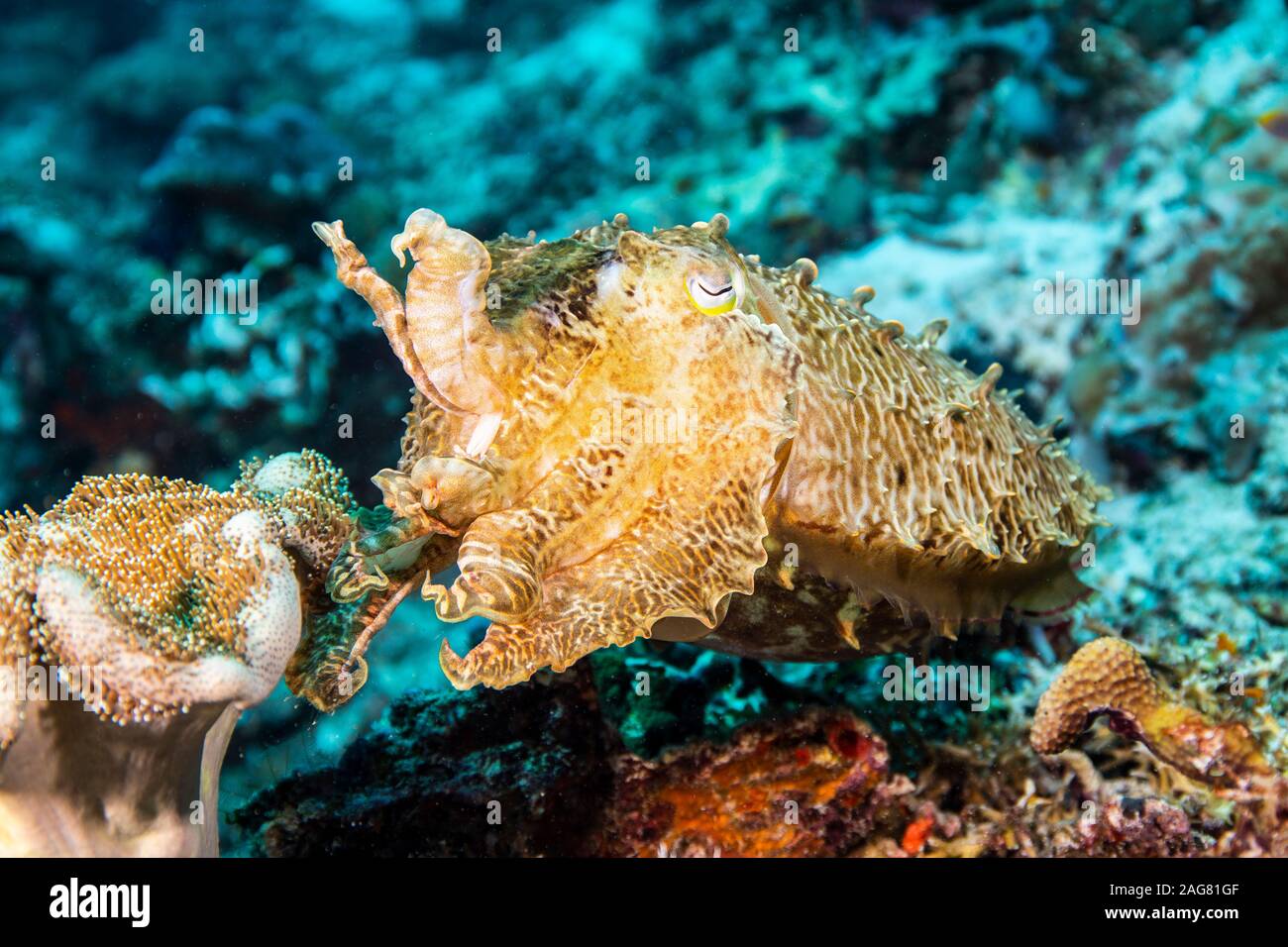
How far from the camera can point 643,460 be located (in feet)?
7.27

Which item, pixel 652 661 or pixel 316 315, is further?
pixel 316 315

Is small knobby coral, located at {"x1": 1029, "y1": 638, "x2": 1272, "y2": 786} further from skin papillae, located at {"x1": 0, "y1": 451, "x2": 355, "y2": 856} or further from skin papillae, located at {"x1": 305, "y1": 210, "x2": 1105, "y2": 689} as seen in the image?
skin papillae, located at {"x1": 0, "y1": 451, "x2": 355, "y2": 856}

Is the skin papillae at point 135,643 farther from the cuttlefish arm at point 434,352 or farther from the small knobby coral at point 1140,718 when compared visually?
the small knobby coral at point 1140,718

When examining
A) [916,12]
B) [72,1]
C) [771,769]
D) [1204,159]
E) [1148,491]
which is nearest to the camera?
[771,769]

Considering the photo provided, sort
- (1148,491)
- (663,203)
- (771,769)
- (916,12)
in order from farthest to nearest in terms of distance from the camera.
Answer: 1. (916,12)
2. (663,203)
3. (1148,491)
4. (771,769)

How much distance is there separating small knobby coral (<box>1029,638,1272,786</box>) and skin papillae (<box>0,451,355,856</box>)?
9.54 feet

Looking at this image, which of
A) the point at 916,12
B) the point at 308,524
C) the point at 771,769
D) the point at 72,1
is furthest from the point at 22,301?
the point at 916,12

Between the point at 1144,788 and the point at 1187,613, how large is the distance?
4.03ft

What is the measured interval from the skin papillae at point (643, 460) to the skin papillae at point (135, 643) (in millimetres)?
224

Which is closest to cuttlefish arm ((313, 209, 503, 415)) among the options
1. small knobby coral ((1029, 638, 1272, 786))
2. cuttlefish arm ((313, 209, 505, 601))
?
cuttlefish arm ((313, 209, 505, 601))

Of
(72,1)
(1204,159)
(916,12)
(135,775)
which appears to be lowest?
(135,775)

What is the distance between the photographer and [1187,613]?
4.20m

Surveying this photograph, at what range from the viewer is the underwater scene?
212 cm
